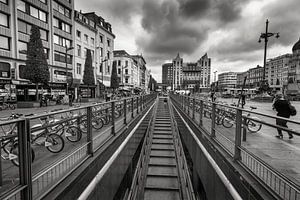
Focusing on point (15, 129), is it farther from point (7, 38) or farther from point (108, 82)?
point (108, 82)

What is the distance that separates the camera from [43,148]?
3.61m

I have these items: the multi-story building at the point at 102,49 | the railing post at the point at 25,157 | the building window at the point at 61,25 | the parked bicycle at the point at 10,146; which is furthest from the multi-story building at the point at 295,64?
the parked bicycle at the point at 10,146

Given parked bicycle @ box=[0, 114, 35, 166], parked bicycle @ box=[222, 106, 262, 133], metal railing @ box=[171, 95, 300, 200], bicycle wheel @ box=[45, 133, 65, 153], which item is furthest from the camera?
bicycle wheel @ box=[45, 133, 65, 153]

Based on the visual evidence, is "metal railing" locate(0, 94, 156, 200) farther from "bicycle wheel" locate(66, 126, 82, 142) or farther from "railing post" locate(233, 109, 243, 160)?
"railing post" locate(233, 109, 243, 160)

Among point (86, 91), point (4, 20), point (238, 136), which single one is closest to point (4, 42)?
point (4, 20)

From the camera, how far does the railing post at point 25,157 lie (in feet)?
7.59

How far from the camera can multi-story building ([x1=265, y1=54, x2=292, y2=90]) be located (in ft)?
353

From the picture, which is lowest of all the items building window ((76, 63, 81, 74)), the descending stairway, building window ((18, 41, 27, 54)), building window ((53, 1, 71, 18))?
the descending stairway

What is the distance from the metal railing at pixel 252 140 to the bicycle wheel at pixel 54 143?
3758mm

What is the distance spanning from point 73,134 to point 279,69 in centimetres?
14204

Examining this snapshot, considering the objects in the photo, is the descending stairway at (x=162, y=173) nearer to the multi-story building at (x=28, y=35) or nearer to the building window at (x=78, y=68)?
the multi-story building at (x=28, y=35)

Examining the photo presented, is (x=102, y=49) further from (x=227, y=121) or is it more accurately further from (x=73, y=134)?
(x=227, y=121)

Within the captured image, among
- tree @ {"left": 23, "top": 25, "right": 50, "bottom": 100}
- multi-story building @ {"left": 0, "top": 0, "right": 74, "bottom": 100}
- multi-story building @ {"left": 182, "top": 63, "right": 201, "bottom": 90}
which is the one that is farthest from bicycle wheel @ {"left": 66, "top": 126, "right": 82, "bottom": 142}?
multi-story building @ {"left": 182, "top": 63, "right": 201, "bottom": 90}

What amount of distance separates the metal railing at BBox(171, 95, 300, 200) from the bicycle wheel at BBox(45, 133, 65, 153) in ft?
12.3
